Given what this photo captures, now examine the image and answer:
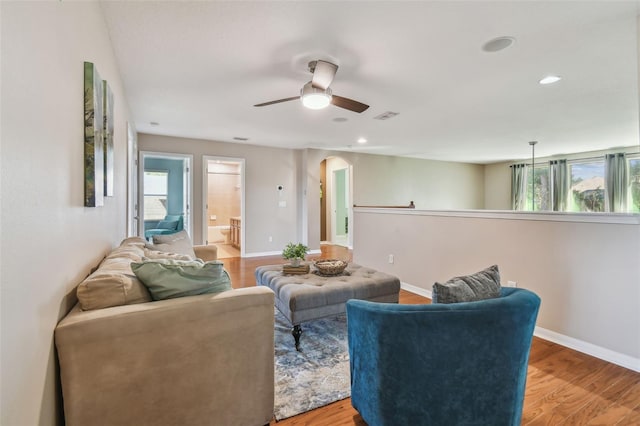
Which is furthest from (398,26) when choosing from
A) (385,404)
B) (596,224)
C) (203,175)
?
(203,175)

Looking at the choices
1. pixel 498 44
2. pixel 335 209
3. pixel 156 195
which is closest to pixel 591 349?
pixel 498 44

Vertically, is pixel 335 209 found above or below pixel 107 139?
below

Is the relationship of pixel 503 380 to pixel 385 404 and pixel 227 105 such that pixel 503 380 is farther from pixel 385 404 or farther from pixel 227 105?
pixel 227 105

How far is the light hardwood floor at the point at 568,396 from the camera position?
65.1 inches

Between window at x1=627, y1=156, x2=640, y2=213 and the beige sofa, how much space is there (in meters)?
8.88

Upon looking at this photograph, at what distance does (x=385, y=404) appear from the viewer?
134 centimetres

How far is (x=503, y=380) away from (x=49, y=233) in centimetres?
186

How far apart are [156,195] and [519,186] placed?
10043mm

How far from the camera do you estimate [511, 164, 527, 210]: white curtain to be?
335 inches

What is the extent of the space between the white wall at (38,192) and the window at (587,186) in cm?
962

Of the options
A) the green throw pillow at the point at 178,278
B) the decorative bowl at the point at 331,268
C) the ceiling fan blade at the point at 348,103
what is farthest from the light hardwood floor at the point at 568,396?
the ceiling fan blade at the point at 348,103

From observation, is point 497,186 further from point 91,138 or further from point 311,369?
point 91,138

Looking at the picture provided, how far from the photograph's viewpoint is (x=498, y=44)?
2.31m

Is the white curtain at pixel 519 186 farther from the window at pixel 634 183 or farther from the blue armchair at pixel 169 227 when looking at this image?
the blue armchair at pixel 169 227
